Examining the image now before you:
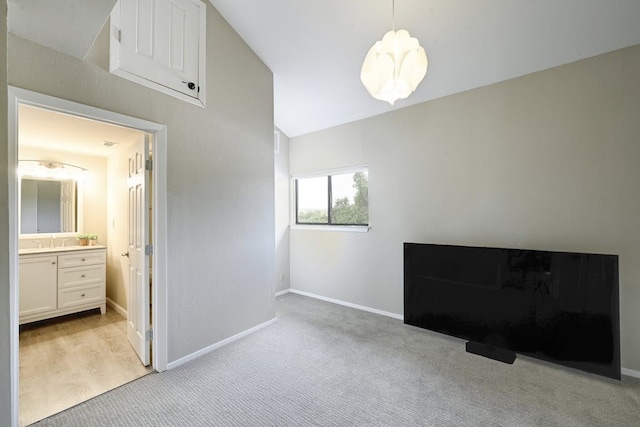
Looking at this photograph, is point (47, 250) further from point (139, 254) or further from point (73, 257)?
point (139, 254)

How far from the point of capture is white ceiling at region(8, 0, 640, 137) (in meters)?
2.22

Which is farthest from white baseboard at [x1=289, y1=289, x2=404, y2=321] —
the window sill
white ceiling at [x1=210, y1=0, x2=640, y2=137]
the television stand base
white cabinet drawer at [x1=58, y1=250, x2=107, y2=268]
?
white cabinet drawer at [x1=58, y1=250, x2=107, y2=268]

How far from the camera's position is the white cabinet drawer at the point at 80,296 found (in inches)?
142

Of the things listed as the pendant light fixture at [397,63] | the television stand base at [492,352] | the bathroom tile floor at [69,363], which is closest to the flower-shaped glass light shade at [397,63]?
the pendant light fixture at [397,63]

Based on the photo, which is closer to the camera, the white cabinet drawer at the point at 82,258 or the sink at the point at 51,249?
the sink at the point at 51,249

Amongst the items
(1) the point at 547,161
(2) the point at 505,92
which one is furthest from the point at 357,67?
(1) the point at 547,161

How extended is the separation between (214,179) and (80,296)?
8.93ft

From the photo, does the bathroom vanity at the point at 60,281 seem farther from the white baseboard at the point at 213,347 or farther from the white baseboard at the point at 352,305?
the white baseboard at the point at 352,305

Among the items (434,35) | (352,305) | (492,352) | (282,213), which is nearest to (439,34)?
(434,35)

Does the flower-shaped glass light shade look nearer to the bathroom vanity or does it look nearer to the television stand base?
the television stand base

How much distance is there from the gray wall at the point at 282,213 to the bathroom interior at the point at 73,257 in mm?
2089

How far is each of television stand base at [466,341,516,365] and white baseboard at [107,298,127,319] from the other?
4295mm

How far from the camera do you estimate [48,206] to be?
396 cm

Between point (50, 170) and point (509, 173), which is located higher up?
point (50, 170)
